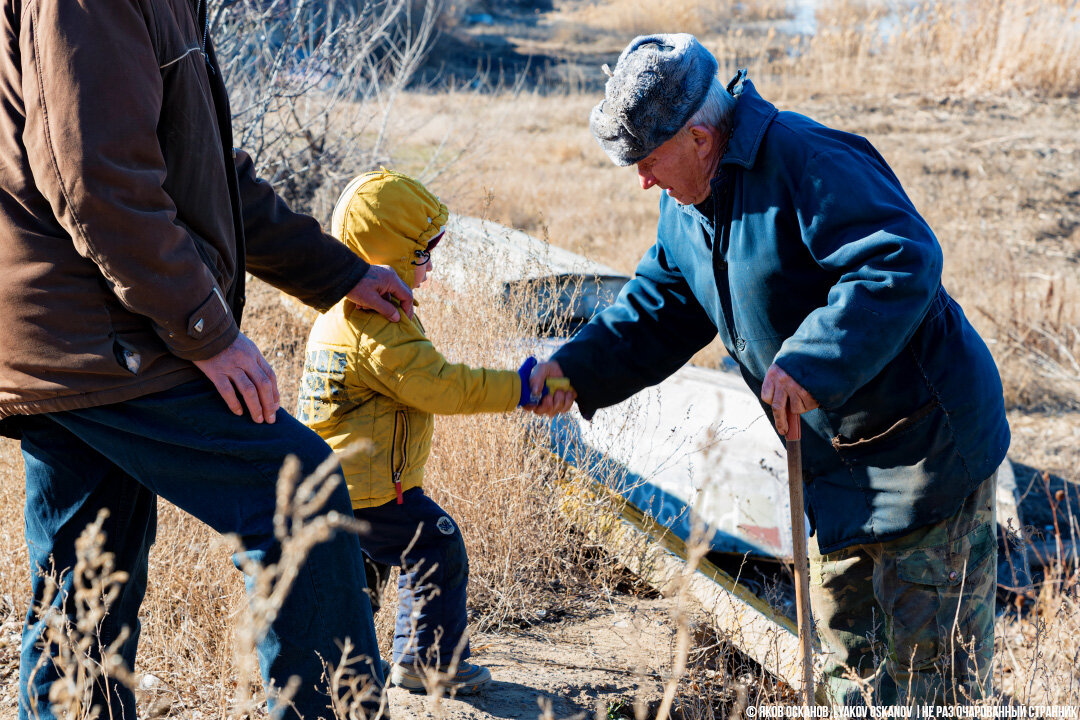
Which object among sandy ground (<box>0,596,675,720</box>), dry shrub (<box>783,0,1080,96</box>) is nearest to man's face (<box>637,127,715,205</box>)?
sandy ground (<box>0,596,675,720</box>)

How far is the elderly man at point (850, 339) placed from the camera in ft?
7.03

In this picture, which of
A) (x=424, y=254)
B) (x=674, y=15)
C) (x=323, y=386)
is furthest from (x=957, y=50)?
(x=323, y=386)

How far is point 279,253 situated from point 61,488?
0.76 m

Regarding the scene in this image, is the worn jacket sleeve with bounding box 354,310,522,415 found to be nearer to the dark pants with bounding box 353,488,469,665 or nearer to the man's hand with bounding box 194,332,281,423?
the dark pants with bounding box 353,488,469,665

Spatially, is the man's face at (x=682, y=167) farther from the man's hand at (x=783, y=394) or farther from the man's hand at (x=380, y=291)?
the man's hand at (x=380, y=291)

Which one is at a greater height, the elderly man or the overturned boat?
the elderly man

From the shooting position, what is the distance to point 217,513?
1876 mm

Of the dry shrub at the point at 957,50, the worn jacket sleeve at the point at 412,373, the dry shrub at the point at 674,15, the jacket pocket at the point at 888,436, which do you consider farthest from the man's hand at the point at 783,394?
the dry shrub at the point at 674,15

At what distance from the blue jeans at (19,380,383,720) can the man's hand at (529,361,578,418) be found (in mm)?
922

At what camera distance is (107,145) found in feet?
5.35

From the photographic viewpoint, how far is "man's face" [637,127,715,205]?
7.75ft

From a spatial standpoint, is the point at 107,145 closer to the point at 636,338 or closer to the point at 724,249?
the point at 724,249

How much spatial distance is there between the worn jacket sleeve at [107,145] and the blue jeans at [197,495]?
23 cm

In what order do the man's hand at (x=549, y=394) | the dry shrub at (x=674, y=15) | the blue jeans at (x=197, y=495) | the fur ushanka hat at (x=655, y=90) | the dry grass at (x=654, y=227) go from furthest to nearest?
the dry shrub at (x=674, y=15) < the dry grass at (x=654, y=227) < the man's hand at (x=549, y=394) < the fur ushanka hat at (x=655, y=90) < the blue jeans at (x=197, y=495)
